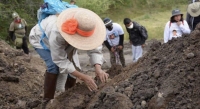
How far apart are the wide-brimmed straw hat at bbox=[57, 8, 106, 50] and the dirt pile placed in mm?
577

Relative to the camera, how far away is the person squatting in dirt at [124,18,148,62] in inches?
337

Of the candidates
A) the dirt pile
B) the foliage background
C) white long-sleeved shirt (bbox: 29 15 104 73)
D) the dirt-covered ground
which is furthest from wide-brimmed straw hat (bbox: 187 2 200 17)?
the foliage background

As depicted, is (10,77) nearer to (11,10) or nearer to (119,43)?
(119,43)

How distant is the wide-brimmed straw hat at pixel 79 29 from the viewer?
4.12m

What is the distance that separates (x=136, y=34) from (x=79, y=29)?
4707 mm

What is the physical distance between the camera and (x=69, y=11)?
4.34 m

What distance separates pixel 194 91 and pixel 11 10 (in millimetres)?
11997

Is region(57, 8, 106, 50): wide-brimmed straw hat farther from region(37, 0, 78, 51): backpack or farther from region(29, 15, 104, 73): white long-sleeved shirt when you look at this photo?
region(37, 0, 78, 51): backpack

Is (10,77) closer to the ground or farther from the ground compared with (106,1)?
farther from the ground

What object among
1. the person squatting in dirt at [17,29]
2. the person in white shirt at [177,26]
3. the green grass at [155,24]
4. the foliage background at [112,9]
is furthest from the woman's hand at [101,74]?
the green grass at [155,24]

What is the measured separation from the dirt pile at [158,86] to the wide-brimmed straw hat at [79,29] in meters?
0.58

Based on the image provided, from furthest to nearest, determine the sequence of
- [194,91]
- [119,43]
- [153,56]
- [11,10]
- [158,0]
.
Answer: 1. [158,0]
2. [11,10]
3. [119,43]
4. [153,56]
5. [194,91]

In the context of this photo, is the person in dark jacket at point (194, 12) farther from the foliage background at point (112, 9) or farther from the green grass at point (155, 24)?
the foliage background at point (112, 9)

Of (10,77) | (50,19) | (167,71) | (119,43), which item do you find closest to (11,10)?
(119,43)
